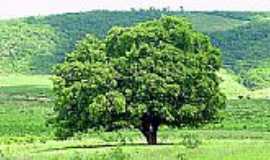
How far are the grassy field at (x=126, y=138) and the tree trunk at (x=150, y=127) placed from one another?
34.7 inches

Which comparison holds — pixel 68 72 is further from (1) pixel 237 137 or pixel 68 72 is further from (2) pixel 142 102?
(1) pixel 237 137

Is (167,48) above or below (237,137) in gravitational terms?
above

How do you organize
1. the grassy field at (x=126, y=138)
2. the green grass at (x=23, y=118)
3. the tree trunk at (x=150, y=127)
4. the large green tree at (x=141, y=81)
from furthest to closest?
the green grass at (x=23, y=118)
the tree trunk at (x=150, y=127)
the large green tree at (x=141, y=81)
the grassy field at (x=126, y=138)

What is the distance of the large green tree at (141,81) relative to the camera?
176ft

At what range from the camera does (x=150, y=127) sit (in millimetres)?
56500

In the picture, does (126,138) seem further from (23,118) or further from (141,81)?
(23,118)

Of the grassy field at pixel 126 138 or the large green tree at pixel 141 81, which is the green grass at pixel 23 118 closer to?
the grassy field at pixel 126 138

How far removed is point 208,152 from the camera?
43.1 metres

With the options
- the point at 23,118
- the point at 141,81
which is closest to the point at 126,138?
the point at 141,81

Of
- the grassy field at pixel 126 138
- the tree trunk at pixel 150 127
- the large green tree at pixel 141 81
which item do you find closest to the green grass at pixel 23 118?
the grassy field at pixel 126 138

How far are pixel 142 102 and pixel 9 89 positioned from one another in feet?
450

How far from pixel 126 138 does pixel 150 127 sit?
867cm

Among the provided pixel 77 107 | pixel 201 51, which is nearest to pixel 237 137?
pixel 201 51

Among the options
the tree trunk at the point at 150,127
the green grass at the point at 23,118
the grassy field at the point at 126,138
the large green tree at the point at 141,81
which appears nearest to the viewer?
the grassy field at the point at 126,138
